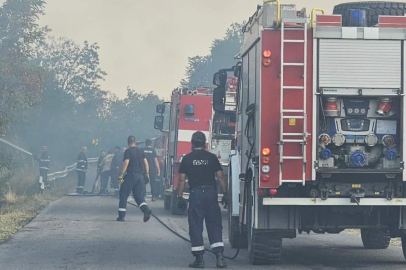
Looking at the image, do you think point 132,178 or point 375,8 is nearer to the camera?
point 375,8

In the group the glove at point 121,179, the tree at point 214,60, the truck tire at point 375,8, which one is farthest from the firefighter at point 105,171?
the tree at point 214,60

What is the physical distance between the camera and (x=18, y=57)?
38.2m

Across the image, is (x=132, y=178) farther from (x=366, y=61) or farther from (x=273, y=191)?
(x=366, y=61)

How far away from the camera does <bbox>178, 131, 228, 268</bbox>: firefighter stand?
12.1 meters

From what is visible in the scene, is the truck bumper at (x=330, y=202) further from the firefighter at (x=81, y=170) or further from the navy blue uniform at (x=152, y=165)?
the firefighter at (x=81, y=170)

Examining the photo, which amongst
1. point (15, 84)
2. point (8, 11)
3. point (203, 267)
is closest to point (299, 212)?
point (203, 267)

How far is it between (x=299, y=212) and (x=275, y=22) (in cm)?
234

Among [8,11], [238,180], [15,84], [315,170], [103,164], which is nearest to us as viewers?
[315,170]

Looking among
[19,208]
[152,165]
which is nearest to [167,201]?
[19,208]

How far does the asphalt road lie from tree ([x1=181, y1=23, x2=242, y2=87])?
238ft

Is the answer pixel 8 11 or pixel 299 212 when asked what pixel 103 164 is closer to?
pixel 8 11

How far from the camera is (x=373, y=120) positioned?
11.6 metres

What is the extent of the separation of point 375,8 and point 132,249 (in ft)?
16.3

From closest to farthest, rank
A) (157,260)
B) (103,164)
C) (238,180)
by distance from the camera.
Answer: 1. (157,260)
2. (238,180)
3. (103,164)
